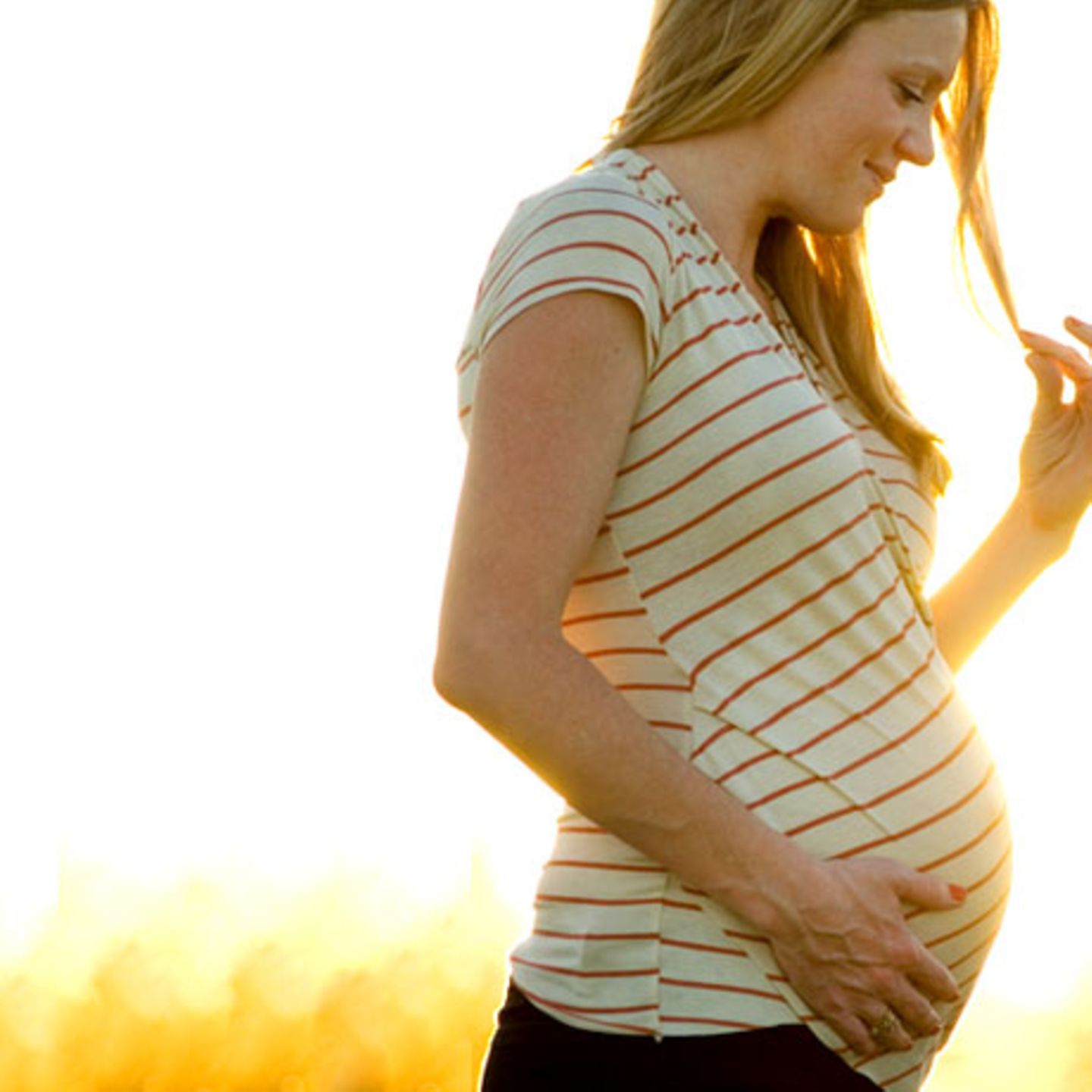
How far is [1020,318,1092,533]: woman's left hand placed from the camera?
2350 millimetres

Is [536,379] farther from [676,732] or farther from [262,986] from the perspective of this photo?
[262,986]

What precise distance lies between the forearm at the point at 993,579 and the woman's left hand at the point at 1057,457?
0.02 metres

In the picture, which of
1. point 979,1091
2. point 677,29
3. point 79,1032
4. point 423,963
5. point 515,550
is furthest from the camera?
point 979,1091

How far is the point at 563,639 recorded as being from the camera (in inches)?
66.8

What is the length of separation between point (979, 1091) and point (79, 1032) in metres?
2.37

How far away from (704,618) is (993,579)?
69cm

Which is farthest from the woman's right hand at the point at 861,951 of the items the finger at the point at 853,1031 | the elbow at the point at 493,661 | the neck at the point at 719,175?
the neck at the point at 719,175

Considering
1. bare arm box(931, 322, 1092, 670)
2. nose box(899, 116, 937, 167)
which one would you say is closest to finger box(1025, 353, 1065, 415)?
bare arm box(931, 322, 1092, 670)

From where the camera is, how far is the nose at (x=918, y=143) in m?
1.95

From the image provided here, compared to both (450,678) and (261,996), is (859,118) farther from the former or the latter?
(261,996)

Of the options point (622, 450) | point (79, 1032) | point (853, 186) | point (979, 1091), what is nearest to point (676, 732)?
point (622, 450)

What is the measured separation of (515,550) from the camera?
168 centimetres

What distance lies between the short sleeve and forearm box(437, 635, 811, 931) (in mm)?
239

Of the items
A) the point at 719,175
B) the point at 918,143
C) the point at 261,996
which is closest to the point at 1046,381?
the point at 918,143
